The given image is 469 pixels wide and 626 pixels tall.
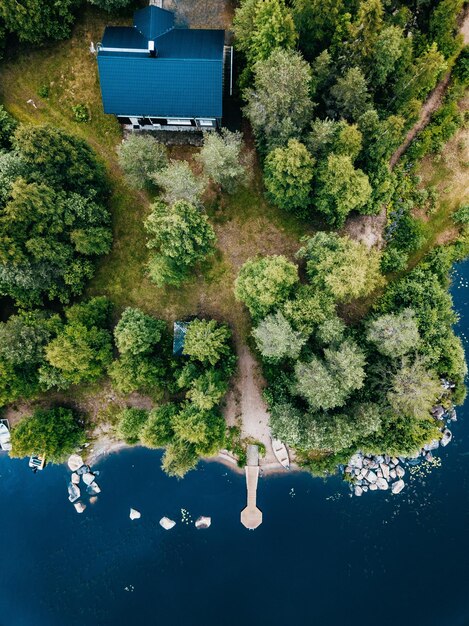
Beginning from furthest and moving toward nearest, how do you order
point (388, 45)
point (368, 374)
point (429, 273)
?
point (429, 273) → point (368, 374) → point (388, 45)

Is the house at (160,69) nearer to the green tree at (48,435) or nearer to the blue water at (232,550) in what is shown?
the green tree at (48,435)

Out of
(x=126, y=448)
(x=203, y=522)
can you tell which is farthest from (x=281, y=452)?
(x=126, y=448)

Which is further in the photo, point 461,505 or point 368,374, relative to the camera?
point 461,505

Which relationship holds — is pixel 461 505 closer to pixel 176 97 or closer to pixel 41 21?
pixel 176 97

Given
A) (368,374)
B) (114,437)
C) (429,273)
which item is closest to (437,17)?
(429,273)

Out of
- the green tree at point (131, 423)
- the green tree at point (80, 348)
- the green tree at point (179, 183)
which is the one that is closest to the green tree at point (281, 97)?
the green tree at point (179, 183)

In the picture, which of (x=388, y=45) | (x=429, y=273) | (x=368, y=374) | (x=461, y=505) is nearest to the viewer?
(x=388, y=45)

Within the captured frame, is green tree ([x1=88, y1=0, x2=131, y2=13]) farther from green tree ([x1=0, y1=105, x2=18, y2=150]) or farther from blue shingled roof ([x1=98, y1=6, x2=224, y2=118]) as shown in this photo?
green tree ([x1=0, y1=105, x2=18, y2=150])
